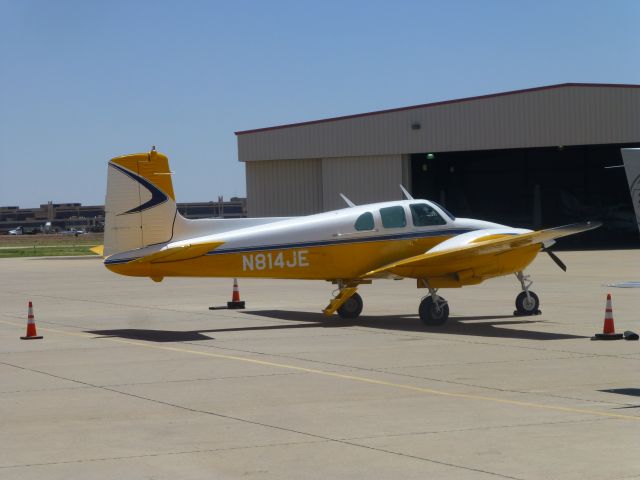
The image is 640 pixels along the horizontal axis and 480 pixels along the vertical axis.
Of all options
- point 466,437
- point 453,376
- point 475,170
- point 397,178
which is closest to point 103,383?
point 453,376

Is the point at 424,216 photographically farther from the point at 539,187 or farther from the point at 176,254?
the point at 539,187

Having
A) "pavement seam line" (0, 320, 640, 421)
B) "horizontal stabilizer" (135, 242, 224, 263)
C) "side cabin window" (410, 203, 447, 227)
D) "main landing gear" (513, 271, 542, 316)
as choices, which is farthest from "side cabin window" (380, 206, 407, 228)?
"pavement seam line" (0, 320, 640, 421)

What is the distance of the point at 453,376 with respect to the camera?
12.3 metres

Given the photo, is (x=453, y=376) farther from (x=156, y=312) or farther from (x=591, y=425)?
(x=156, y=312)

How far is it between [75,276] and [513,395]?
2849 cm

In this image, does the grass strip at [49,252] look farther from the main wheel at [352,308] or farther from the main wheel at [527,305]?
the main wheel at [527,305]

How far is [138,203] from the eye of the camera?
17281 mm

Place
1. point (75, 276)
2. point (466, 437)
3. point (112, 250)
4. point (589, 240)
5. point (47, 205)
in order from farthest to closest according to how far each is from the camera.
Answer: point (47, 205) → point (589, 240) → point (75, 276) → point (112, 250) → point (466, 437)

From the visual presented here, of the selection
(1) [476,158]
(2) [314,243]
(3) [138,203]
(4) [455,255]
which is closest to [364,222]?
(2) [314,243]

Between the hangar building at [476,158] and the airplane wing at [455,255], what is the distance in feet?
98.9

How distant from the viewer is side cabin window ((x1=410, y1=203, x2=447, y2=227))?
733 inches

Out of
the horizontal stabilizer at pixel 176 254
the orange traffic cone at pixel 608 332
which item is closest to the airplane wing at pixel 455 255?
the orange traffic cone at pixel 608 332

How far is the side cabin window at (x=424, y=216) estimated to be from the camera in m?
18.6

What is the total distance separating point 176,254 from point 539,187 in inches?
1530
